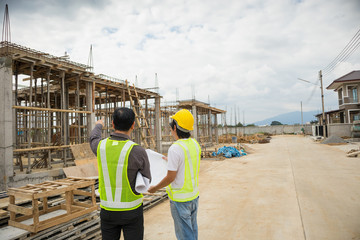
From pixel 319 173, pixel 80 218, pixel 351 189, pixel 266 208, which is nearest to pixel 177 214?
pixel 80 218

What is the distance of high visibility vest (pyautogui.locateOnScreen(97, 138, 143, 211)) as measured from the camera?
203 cm

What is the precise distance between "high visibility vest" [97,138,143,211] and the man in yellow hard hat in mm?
415

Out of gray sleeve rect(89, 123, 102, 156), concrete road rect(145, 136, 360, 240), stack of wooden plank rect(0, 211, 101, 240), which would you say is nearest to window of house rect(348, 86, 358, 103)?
concrete road rect(145, 136, 360, 240)

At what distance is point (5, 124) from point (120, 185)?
7124 millimetres

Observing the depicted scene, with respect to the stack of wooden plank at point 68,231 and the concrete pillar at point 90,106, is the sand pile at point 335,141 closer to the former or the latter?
the concrete pillar at point 90,106

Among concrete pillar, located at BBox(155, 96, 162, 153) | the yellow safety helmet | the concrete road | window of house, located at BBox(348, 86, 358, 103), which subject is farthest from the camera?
window of house, located at BBox(348, 86, 358, 103)

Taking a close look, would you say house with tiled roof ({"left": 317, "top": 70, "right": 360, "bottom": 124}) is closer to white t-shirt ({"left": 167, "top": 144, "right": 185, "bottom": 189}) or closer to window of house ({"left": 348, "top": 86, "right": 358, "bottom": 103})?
window of house ({"left": 348, "top": 86, "right": 358, "bottom": 103})

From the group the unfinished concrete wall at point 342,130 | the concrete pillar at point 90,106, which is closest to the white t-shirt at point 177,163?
the concrete pillar at point 90,106

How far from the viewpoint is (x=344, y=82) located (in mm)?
29344

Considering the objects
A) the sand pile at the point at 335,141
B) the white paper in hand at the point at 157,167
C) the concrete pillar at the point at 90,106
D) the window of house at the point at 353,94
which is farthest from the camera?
the window of house at the point at 353,94

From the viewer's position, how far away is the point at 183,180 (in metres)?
2.45

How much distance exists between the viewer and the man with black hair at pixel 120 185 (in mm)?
2041

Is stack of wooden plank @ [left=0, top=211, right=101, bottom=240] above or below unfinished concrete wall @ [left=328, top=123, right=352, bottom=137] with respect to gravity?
below

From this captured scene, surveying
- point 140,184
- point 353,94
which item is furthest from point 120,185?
point 353,94
